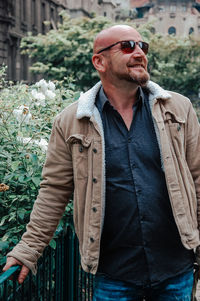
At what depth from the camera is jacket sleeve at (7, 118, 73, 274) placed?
109 inches

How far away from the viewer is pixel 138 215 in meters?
2.59

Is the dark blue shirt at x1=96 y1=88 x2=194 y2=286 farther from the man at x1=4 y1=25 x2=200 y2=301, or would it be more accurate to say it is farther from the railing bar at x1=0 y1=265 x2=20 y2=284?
the railing bar at x1=0 y1=265 x2=20 y2=284

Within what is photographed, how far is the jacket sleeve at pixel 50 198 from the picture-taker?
9.08ft

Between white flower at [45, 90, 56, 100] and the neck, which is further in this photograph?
white flower at [45, 90, 56, 100]

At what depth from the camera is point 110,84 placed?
9.21 ft

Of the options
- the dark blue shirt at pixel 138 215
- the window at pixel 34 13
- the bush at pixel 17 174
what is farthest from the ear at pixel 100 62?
the window at pixel 34 13

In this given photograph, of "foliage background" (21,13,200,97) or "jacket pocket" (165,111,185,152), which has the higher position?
"jacket pocket" (165,111,185,152)

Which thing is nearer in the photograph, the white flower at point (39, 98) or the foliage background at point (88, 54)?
the white flower at point (39, 98)

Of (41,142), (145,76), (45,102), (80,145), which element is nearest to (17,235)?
(41,142)

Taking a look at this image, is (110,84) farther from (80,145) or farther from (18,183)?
(18,183)

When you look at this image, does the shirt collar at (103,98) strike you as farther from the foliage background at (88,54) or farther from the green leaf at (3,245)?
the foliage background at (88,54)

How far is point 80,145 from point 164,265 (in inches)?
30.3

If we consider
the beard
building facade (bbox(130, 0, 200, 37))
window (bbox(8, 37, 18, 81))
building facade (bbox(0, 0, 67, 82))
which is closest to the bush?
→ the beard

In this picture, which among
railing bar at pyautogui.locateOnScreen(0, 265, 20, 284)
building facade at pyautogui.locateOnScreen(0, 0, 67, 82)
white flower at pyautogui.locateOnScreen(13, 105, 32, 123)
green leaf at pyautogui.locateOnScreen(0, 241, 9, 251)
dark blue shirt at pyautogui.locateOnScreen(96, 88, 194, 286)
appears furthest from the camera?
building facade at pyautogui.locateOnScreen(0, 0, 67, 82)
